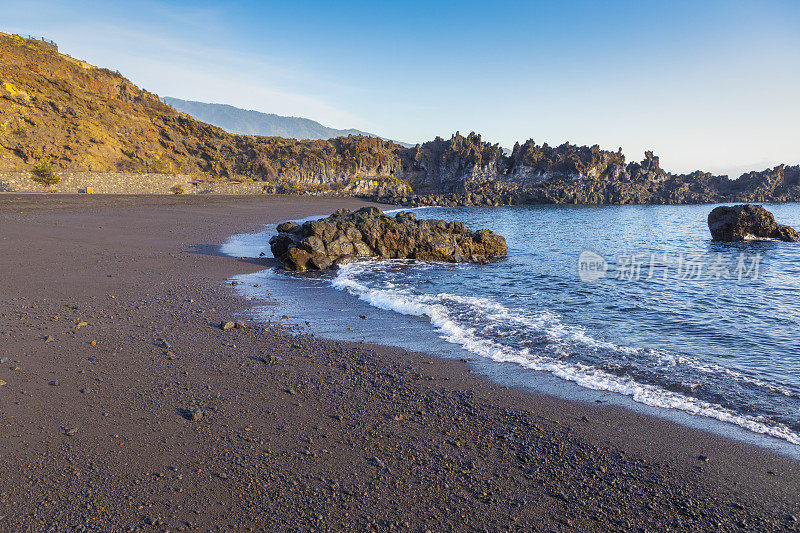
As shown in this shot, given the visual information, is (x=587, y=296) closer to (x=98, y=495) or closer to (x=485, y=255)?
(x=485, y=255)

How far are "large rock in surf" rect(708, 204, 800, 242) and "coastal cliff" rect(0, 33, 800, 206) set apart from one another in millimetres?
54358

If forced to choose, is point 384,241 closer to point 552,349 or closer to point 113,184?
point 552,349

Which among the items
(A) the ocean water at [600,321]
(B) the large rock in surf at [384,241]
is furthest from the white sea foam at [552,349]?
(B) the large rock in surf at [384,241]

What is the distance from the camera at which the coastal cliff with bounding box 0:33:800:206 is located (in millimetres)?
61969

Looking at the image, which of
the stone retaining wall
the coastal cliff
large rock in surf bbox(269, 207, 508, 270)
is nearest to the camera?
large rock in surf bbox(269, 207, 508, 270)

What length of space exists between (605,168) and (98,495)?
12911 cm

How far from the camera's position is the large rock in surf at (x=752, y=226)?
3278 cm

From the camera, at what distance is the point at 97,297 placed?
38.4 feet

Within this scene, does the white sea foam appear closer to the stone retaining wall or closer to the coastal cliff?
the stone retaining wall

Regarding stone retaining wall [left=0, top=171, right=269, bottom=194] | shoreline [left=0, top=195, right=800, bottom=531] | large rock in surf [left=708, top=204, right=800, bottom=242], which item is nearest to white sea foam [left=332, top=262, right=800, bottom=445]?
shoreline [left=0, top=195, right=800, bottom=531]

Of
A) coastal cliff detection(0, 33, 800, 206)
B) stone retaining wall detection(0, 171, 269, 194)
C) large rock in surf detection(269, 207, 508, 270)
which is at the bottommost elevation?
large rock in surf detection(269, 207, 508, 270)

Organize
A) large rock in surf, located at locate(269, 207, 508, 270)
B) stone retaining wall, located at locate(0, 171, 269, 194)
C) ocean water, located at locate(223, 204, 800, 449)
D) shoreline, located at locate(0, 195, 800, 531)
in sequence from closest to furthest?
1. shoreline, located at locate(0, 195, 800, 531)
2. ocean water, located at locate(223, 204, 800, 449)
3. large rock in surf, located at locate(269, 207, 508, 270)
4. stone retaining wall, located at locate(0, 171, 269, 194)

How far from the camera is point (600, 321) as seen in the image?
11875 mm

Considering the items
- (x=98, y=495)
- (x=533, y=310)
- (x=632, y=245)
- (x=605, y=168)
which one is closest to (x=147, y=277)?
(x=98, y=495)
